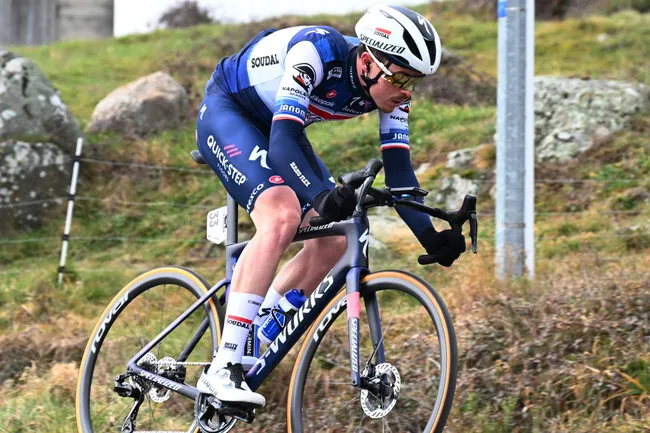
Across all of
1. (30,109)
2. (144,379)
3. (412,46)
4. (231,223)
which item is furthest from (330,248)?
(30,109)

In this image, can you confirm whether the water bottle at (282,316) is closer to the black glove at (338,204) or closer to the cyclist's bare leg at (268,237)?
the cyclist's bare leg at (268,237)

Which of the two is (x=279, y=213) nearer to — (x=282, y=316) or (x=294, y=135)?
(x=294, y=135)

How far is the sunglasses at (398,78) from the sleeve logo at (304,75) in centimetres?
26

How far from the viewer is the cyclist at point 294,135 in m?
3.60

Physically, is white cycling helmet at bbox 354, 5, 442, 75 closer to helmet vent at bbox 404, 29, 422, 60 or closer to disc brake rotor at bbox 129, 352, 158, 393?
helmet vent at bbox 404, 29, 422, 60

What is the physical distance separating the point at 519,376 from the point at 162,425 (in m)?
1.85

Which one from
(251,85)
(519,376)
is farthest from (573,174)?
(251,85)

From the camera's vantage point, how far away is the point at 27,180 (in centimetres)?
1102

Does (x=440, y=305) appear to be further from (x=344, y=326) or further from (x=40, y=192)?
(x=40, y=192)

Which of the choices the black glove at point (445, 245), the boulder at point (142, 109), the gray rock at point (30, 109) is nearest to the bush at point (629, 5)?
the boulder at point (142, 109)

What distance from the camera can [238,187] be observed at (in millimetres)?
3920

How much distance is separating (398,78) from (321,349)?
1.90 metres

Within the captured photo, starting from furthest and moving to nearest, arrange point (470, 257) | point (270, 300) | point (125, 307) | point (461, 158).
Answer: point (461, 158), point (470, 257), point (125, 307), point (270, 300)

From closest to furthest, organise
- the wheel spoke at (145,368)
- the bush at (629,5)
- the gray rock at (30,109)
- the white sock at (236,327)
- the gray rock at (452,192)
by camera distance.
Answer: the white sock at (236,327)
the wheel spoke at (145,368)
the gray rock at (452,192)
the gray rock at (30,109)
the bush at (629,5)
